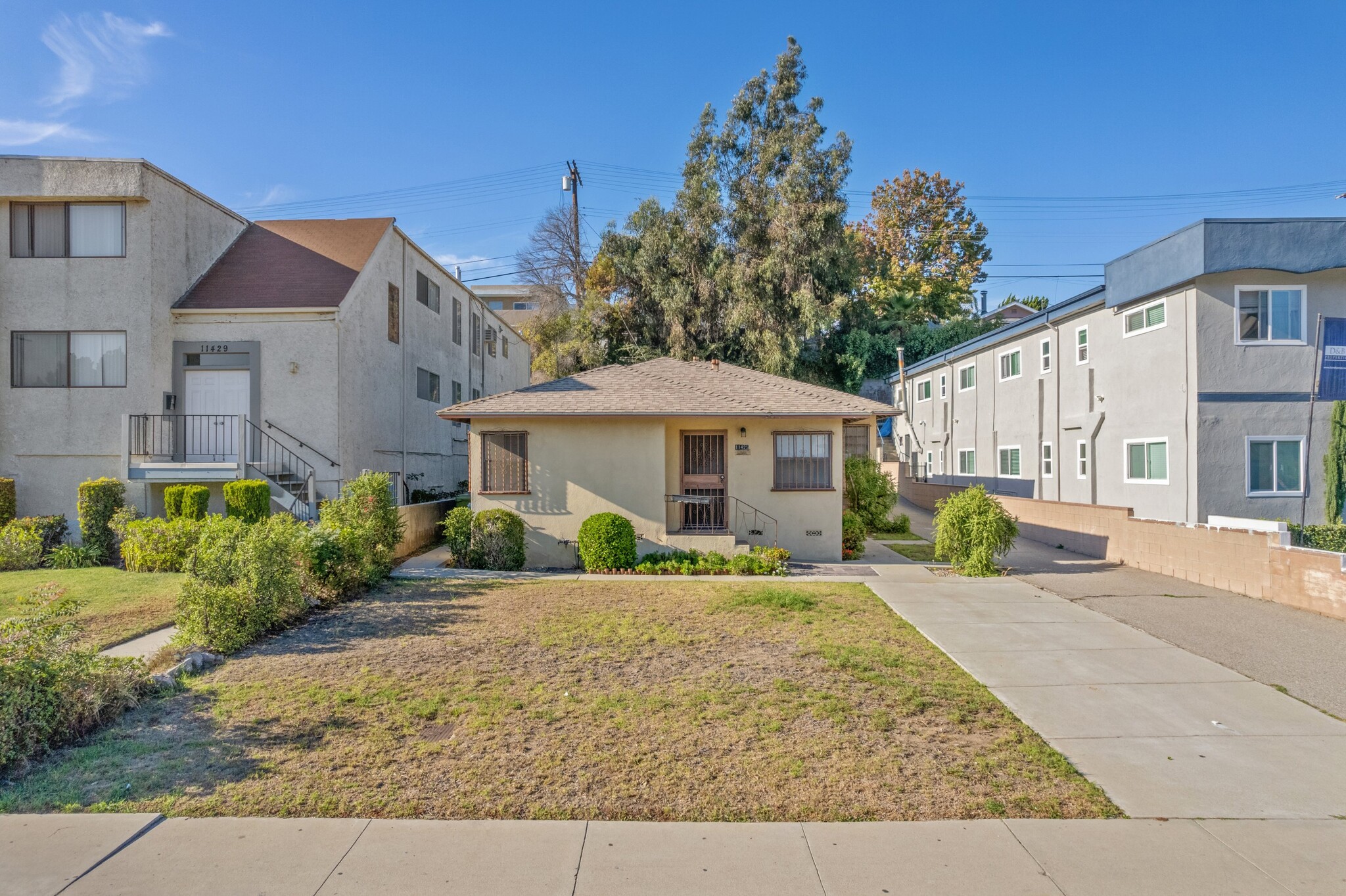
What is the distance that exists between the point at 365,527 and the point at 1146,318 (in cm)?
1737

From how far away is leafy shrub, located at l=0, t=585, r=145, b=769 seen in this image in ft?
16.0

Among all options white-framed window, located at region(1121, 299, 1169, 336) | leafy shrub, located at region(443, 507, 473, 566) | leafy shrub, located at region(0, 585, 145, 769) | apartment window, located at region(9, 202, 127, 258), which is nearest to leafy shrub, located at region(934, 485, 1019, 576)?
white-framed window, located at region(1121, 299, 1169, 336)

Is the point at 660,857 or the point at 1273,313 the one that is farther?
the point at 1273,313

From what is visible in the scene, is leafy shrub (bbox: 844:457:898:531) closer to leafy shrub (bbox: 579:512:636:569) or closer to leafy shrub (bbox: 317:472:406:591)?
leafy shrub (bbox: 579:512:636:569)

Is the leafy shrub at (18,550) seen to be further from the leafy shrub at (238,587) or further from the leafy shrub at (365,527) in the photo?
the leafy shrub at (238,587)

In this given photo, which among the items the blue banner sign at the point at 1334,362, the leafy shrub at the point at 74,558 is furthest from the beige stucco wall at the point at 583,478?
the blue banner sign at the point at 1334,362

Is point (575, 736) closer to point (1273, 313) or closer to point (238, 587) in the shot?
point (238, 587)

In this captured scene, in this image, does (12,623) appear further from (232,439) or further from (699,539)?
(232,439)

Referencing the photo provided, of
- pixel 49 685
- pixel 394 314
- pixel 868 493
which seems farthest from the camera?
pixel 394 314

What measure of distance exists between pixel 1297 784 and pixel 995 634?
3959 millimetres

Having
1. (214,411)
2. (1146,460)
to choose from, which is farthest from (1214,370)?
(214,411)

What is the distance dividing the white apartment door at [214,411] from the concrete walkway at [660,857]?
43.4 ft

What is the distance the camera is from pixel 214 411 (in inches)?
624

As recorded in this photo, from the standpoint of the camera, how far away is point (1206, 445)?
14547 millimetres
